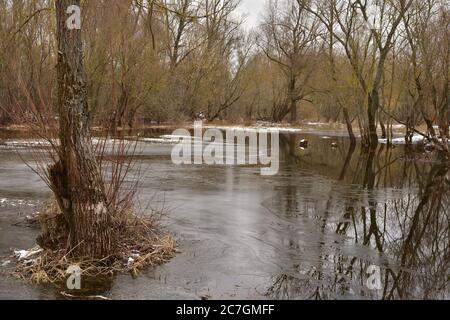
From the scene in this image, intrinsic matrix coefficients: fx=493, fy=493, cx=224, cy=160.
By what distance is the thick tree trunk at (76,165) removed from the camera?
6.31 meters

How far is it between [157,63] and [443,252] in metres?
36.4

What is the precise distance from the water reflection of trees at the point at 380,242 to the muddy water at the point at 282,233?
2cm

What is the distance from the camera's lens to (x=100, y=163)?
6.78 metres

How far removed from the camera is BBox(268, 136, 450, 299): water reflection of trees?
6.19m

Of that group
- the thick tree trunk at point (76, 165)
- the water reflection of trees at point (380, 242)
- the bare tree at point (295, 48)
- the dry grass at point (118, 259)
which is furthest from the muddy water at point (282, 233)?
the bare tree at point (295, 48)

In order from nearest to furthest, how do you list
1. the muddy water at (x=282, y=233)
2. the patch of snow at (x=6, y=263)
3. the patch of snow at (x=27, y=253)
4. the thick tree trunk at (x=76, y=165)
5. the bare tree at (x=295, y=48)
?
the muddy water at (x=282, y=233), the thick tree trunk at (x=76, y=165), the patch of snow at (x=6, y=263), the patch of snow at (x=27, y=253), the bare tree at (x=295, y=48)

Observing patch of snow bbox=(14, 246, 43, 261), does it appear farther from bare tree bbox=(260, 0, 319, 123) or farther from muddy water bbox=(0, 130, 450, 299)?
bare tree bbox=(260, 0, 319, 123)

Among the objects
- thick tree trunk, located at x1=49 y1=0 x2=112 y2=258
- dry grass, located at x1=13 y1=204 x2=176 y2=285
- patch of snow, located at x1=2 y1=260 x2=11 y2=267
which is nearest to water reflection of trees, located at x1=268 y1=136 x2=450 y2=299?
dry grass, located at x1=13 y1=204 x2=176 y2=285

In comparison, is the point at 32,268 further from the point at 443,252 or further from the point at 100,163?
the point at 443,252

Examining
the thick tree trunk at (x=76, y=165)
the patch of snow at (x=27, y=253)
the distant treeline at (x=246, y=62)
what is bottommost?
the patch of snow at (x=27, y=253)

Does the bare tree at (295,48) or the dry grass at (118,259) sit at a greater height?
the bare tree at (295,48)

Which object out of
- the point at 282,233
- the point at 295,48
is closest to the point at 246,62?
the point at 295,48

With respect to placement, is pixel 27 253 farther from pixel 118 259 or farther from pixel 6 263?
pixel 118 259

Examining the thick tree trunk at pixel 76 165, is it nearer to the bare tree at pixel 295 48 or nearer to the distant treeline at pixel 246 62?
the distant treeline at pixel 246 62
